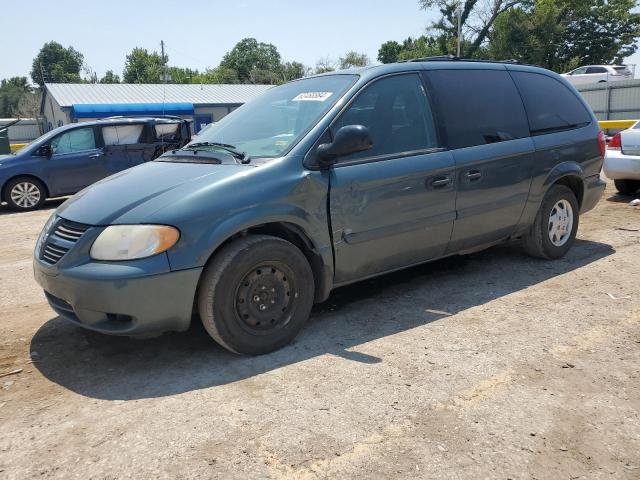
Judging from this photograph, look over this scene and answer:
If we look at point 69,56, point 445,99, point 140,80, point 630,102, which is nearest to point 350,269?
point 445,99

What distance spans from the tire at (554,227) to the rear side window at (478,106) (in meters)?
0.75

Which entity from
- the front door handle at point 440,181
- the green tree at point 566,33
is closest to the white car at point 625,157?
the front door handle at point 440,181

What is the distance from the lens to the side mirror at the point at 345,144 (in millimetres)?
3566

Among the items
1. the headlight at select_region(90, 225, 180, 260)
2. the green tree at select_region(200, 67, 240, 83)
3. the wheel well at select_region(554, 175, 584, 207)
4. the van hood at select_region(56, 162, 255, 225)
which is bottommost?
the wheel well at select_region(554, 175, 584, 207)

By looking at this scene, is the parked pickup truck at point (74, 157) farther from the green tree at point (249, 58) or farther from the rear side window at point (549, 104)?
the green tree at point (249, 58)

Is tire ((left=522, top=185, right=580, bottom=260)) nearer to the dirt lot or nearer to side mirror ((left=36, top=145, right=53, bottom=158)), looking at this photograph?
the dirt lot

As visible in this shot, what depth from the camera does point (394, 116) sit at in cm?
418

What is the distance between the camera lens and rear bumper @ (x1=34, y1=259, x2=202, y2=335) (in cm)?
310

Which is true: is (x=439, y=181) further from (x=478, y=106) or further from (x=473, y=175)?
(x=478, y=106)

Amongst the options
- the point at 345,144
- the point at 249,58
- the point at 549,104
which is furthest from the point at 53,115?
the point at 249,58

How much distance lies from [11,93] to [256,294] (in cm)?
11337

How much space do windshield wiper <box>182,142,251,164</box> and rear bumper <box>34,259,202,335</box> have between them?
35.2 inches

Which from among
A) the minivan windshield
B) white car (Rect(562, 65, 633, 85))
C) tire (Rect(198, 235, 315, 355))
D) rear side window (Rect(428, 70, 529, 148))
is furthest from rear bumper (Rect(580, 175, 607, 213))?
white car (Rect(562, 65, 633, 85))

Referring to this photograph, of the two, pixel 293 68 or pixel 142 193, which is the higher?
pixel 293 68
